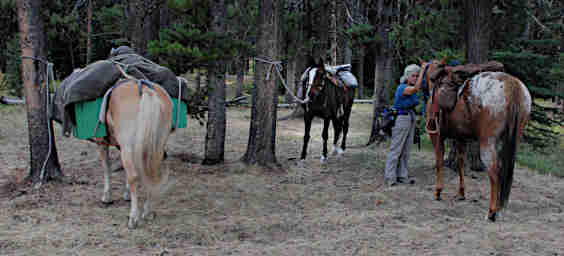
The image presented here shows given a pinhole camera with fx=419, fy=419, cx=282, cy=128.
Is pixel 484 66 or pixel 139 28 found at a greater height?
pixel 139 28

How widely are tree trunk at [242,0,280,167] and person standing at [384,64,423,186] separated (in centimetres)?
211

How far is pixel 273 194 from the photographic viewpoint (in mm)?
6113

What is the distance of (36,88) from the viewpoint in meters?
5.75

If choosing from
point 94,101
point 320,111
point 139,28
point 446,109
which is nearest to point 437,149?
point 446,109

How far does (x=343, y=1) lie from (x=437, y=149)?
8.89m

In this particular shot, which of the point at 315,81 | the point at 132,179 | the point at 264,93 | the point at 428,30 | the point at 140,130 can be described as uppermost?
the point at 428,30

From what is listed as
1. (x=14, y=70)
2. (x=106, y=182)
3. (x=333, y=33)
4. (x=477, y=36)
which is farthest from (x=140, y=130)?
(x=14, y=70)

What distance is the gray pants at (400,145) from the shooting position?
6613 mm

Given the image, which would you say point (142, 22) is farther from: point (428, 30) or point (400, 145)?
point (428, 30)

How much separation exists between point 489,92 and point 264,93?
3634 mm

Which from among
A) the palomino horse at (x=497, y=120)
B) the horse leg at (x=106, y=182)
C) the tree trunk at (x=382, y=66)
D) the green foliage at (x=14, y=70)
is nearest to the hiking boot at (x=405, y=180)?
the palomino horse at (x=497, y=120)

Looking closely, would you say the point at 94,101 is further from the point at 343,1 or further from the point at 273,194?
the point at 343,1

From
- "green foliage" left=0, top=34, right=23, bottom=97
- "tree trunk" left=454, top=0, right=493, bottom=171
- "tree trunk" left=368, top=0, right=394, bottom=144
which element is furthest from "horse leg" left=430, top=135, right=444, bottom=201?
"green foliage" left=0, top=34, right=23, bottom=97

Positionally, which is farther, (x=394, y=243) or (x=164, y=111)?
Result: (x=164, y=111)
